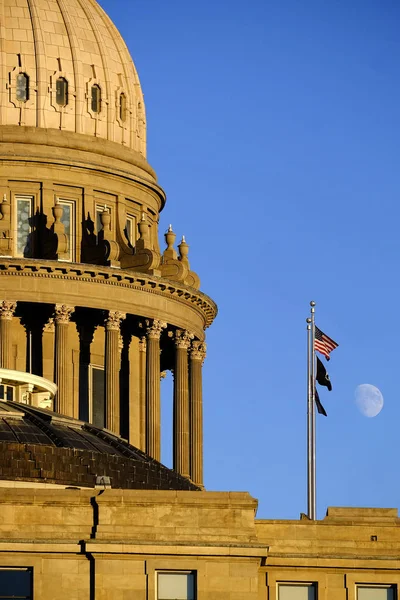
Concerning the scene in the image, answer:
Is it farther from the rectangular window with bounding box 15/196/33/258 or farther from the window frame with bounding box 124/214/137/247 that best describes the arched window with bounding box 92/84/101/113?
the rectangular window with bounding box 15/196/33/258

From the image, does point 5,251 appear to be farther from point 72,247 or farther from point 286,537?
point 286,537

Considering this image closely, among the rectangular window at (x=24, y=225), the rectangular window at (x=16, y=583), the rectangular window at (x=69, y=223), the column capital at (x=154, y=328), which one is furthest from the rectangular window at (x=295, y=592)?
the rectangular window at (x=24, y=225)

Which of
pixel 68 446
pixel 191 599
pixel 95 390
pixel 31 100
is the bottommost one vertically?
pixel 191 599

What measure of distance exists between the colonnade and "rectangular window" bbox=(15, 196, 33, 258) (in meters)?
4.62

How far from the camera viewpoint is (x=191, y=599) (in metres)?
90.1

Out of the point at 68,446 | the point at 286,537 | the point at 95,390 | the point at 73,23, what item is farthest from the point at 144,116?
the point at 286,537

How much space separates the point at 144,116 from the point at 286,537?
209 ft

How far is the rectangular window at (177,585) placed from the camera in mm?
89938

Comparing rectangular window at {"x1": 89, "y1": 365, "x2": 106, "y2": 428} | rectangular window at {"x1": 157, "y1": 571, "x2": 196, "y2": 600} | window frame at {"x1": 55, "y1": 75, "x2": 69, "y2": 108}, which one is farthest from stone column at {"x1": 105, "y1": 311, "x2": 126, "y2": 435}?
rectangular window at {"x1": 157, "y1": 571, "x2": 196, "y2": 600}

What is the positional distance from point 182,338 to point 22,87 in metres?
14.8

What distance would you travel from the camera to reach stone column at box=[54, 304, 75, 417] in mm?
138750

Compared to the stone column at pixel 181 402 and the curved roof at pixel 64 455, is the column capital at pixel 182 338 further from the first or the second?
the curved roof at pixel 64 455

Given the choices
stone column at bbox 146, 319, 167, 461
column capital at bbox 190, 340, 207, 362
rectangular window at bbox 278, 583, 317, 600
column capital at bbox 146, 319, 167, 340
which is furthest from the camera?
column capital at bbox 190, 340, 207, 362

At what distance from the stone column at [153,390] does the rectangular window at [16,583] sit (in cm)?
5153
